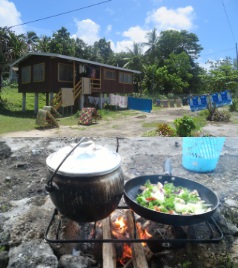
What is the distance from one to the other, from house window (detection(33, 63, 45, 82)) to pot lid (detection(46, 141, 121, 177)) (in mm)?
17922

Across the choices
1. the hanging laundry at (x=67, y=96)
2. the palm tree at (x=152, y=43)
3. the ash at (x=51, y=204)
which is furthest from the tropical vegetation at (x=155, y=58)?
the ash at (x=51, y=204)

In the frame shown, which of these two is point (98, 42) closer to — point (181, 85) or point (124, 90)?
point (181, 85)

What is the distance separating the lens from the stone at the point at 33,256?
2221 millimetres

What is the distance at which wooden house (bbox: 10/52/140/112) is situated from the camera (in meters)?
18.4

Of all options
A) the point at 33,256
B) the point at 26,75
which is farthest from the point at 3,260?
the point at 26,75

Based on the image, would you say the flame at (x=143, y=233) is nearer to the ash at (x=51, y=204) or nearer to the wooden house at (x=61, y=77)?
the ash at (x=51, y=204)

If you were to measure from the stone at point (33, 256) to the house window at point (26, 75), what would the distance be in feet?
65.8

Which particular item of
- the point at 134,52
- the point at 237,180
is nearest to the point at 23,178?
the point at 237,180

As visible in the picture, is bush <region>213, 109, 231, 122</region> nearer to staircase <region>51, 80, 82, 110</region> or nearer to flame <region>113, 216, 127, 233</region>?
staircase <region>51, 80, 82, 110</region>

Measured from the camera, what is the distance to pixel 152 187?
2.86 m

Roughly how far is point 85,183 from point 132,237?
0.83 metres

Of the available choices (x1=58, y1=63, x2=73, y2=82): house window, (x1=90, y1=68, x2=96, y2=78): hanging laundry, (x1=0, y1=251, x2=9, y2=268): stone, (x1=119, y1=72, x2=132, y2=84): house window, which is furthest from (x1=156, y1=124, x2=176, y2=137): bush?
(x1=119, y1=72, x2=132, y2=84): house window

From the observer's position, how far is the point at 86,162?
228 centimetres

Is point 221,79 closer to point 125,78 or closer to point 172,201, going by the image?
point 125,78
